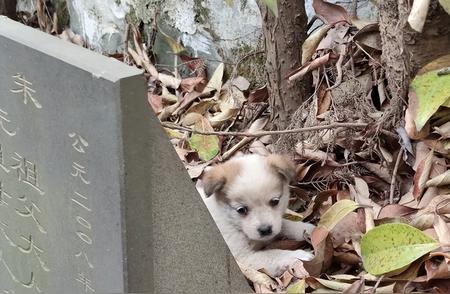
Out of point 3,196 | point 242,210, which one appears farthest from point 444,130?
point 3,196

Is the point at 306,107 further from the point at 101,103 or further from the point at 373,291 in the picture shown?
the point at 101,103

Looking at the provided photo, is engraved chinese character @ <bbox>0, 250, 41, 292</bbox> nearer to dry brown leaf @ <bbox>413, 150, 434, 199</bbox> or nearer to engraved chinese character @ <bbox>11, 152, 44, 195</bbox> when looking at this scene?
engraved chinese character @ <bbox>11, 152, 44, 195</bbox>

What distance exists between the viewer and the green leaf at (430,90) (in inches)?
137

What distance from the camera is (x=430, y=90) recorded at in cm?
354

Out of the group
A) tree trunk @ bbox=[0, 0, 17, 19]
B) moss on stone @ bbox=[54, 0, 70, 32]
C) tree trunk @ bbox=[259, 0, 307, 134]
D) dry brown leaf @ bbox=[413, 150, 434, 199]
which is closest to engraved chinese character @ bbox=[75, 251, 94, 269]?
dry brown leaf @ bbox=[413, 150, 434, 199]

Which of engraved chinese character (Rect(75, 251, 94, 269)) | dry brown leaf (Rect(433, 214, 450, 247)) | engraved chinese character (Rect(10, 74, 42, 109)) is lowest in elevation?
dry brown leaf (Rect(433, 214, 450, 247))

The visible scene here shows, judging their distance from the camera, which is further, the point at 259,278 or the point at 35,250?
the point at 259,278

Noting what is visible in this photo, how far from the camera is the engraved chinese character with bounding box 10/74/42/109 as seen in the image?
2.82 meters

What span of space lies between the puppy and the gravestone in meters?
0.45

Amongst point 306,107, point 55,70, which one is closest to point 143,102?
point 55,70

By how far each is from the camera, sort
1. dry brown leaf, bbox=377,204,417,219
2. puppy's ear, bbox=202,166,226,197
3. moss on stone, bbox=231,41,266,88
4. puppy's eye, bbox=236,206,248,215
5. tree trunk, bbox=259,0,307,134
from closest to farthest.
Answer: dry brown leaf, bbox=377,204,417,219
puppy's ear, bbox=202,166,226,197
puppy's eye, bbox=236,206,248,215
tree trunk, bbox=259,0,307,134
moss on stone, bbox=231,41,266,88

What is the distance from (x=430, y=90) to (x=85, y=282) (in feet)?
5.49

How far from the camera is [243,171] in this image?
12.1 ft

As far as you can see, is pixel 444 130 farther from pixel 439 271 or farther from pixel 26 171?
pixel 26 171
